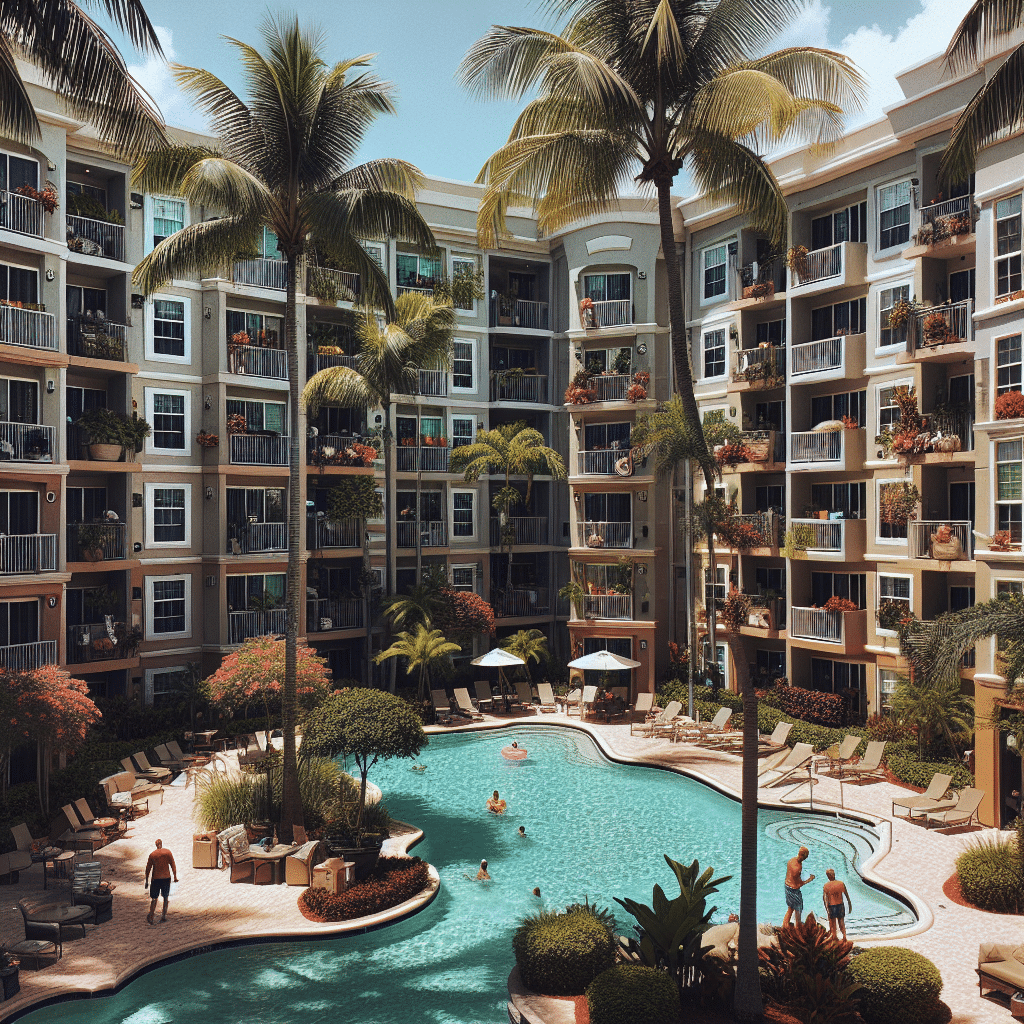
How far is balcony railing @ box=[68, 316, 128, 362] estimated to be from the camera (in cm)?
2633

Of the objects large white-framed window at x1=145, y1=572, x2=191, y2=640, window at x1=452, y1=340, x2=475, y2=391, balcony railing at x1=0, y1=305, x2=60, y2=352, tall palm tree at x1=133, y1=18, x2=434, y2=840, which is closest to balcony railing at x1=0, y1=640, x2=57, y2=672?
large white-framed window at x1=145, y1=572, x2=191, y2=640

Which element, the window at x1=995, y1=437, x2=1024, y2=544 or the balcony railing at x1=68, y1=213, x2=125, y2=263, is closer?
the window at x1=995, y1=437, x2=1024, y2=544

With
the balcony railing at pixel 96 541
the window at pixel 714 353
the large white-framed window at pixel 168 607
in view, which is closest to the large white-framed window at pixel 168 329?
the balcony railing at pixel 96 541

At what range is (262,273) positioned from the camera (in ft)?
100

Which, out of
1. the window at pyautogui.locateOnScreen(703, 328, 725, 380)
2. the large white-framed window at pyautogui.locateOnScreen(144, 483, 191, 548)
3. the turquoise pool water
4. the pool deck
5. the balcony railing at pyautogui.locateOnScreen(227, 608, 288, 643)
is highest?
the window at pyautogui.locateOnScreen(703, 328, 725, 380)

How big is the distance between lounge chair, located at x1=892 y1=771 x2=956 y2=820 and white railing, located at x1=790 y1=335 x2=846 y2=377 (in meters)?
12.1

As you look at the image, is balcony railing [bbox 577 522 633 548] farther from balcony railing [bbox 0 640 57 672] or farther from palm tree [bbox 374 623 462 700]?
balcony railing [bbox 0 640 57 672]

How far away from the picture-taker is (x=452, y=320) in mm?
29953

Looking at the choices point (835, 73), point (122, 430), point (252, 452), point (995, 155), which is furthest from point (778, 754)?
point (122, 430)

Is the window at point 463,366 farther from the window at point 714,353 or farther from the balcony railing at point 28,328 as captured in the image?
the balcony railing at point 28,328

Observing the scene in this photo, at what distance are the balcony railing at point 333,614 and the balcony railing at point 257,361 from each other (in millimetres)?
7468

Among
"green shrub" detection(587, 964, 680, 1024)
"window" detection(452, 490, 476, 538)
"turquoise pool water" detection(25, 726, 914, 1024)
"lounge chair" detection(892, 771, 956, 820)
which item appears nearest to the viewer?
"green shrub" detection(587, 964, 680, 1024)

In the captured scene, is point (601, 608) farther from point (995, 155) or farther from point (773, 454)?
point (995, 155)

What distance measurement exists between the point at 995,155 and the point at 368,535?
70.4 ft
